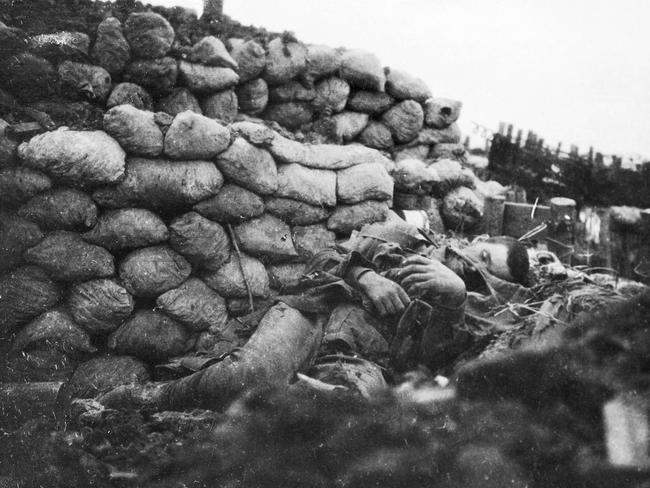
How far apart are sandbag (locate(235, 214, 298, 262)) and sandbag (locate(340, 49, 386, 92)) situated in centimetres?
198

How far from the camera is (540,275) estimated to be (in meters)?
3.08

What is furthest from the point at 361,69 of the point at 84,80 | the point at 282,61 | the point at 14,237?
the point at 14,237

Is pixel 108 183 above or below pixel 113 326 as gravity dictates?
above

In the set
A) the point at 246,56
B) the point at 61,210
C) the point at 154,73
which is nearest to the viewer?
the point at 61,210

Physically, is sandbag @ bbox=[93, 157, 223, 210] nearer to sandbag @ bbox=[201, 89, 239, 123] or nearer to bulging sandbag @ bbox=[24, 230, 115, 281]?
bulging sandbag @ bbox=[24, 230, 115, 281]

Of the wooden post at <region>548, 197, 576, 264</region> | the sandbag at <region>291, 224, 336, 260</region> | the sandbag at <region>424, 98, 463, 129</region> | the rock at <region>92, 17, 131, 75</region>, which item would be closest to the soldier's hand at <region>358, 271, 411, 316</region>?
the sandbag at <region>291, 224, 336, 260</region>

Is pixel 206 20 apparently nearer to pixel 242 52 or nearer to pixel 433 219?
pixel 242 52

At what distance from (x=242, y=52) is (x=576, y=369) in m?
3.33

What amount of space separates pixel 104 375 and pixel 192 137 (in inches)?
56.7

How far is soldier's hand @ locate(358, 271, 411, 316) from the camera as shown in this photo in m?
2.36

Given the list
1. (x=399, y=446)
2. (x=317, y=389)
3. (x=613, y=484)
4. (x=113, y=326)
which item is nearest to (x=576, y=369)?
(x=613, y=484)

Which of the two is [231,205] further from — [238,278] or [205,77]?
[205,77]

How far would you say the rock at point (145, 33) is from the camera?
3.29m

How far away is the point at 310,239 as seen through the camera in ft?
11.4
